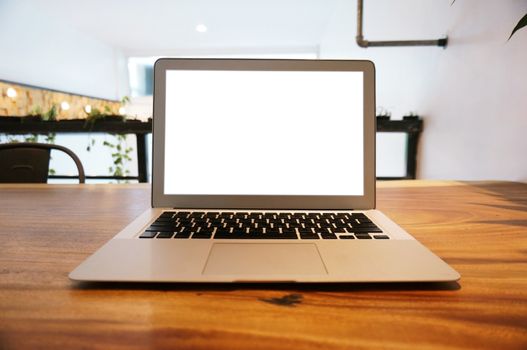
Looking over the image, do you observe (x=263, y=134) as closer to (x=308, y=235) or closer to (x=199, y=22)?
(x=308, y=235)

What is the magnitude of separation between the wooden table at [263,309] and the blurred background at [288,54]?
2.22 feet

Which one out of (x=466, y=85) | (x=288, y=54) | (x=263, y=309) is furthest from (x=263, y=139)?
(x=288, y=54)

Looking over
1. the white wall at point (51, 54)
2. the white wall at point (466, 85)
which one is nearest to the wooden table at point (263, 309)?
the white wall at point (466, 85)

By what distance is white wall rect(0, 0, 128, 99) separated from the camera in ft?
10.0

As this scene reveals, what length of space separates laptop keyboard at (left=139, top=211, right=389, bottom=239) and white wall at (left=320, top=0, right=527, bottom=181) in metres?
0.66

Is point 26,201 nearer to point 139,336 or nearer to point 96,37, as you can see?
point 139,336

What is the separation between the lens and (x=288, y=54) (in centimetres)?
504

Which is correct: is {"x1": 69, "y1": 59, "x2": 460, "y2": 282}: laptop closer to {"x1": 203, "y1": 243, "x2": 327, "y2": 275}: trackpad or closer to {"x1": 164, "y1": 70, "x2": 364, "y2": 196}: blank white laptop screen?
{"x1": 164, "y1": 70, "x2": 364, "y2": 196}: blank white laptop screen

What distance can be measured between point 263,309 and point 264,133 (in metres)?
0.34

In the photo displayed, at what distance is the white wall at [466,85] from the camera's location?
2.56 ft

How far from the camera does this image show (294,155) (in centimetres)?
51

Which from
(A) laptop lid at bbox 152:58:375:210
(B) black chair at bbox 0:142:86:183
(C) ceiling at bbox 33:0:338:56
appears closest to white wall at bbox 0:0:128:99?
(C) ceiling at bbox 33:0:338:56

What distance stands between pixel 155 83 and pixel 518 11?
2.92ft

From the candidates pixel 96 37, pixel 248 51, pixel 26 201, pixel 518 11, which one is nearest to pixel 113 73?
pixel 96 37
